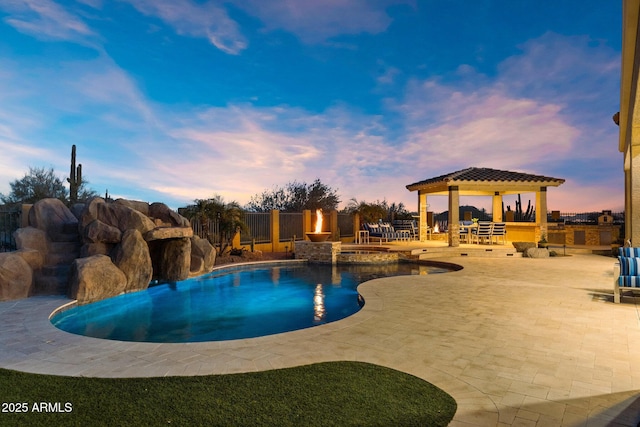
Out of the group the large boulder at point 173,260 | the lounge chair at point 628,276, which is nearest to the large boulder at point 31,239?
the large boulder at point 173,260

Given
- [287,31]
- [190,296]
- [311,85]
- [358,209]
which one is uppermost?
[287,31]

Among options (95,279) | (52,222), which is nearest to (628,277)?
(95,279)

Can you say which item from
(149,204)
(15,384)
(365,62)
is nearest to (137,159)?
(149,204)

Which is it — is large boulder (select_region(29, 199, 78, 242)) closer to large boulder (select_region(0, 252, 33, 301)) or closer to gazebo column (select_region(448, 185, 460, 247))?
large boulder (select_region(0, 252, 33, 301))

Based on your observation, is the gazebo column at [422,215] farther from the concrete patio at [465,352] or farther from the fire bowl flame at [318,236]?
the concrete patio at [465,352]

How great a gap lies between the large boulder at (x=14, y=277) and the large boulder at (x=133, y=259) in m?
1.58

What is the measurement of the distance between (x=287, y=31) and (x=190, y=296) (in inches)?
429

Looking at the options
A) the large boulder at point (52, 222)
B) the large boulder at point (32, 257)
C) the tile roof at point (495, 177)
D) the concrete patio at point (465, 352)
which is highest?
the tile roof at point (495, 177)

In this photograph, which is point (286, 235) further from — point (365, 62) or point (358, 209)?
point (365, 62)

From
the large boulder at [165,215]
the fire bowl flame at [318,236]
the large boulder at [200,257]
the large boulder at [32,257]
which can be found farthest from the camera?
the fire bowl flame at [318,236]

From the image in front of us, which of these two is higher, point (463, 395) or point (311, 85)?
point (311, 85)

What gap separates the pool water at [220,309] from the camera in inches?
236

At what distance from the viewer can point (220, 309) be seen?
7582 millimetres

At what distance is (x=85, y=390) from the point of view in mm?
3047
